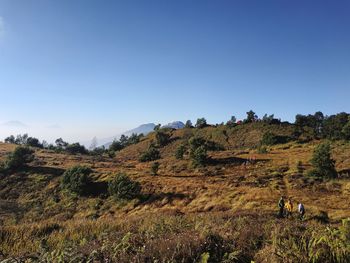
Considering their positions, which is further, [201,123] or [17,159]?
[201,123]

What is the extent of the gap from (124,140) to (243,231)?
13321 centimetres

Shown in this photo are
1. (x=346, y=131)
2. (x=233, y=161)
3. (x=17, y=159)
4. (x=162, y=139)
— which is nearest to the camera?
(x=233, y=161)

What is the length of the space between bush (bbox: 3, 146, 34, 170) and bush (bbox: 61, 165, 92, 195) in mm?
15606

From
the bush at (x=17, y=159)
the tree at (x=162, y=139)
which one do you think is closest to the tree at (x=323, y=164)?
the bush at (x=17, y=159)

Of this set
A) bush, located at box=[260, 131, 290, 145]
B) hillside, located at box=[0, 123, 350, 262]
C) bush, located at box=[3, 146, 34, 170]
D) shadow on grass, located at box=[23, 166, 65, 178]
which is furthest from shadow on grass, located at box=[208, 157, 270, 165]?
bush, located at box=[3, 146, 34, 170]

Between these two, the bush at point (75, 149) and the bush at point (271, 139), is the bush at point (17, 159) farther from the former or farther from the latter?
the bush at point (271, 139)

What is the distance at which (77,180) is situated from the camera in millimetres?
44844

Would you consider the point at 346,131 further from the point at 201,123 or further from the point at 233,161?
the point at 201,123

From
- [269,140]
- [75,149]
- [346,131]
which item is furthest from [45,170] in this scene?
[346,131]

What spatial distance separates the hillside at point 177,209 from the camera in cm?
560

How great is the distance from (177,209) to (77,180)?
19441mm

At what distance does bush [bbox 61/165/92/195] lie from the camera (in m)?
43.8

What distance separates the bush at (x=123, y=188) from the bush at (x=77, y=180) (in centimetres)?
471

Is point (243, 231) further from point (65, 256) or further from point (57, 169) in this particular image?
point (57, 169)
